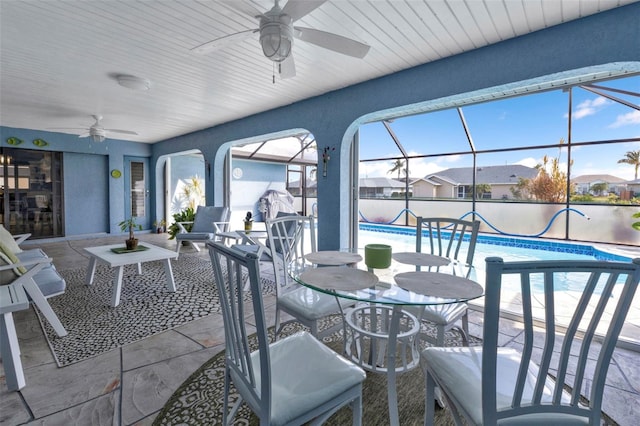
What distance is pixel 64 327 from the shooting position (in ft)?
8.64

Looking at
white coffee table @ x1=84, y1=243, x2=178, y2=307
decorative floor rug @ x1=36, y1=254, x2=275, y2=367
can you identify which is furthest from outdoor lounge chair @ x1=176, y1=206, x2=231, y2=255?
white coffee table @ x1=84, y1=243, x2=178, y2=307

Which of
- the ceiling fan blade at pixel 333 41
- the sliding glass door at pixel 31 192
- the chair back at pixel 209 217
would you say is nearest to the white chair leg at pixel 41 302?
the ceiling fan blade at pixel 333 41

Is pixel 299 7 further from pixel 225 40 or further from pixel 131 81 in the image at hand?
pixel 131 81

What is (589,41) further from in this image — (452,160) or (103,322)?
(452,160)

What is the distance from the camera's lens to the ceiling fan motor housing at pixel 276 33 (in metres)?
1.85

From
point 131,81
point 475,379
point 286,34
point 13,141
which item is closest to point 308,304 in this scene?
point 475,379

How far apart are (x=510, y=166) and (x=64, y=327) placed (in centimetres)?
1052

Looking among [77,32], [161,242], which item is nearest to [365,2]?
[77,32]

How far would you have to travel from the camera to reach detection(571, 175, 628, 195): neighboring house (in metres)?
6.95

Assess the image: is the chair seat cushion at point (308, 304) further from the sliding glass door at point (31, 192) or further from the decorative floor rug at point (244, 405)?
the sliding glass door at point (31, 192)

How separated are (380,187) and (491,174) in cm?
350

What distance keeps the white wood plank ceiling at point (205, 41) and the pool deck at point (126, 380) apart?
2.47 metres

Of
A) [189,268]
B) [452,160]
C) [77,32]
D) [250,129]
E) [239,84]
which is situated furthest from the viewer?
[452,160]

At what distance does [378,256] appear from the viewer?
5.89 ft
